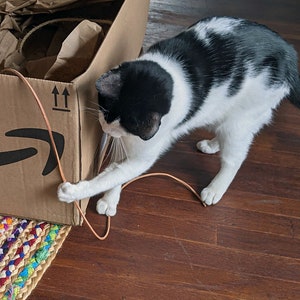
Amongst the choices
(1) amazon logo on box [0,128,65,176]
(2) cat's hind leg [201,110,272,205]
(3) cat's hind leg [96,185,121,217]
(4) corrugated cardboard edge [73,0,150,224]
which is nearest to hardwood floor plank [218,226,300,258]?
(2) cat's hind leg [201,110,272,205]

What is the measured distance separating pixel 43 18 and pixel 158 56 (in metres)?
0.65

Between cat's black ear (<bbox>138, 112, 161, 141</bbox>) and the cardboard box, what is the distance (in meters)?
0.16

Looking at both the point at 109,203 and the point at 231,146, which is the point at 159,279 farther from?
the point at 231,146

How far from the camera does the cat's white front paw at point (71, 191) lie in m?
1.19

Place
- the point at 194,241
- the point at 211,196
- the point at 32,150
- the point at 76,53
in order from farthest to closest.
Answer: the point at 211,196 → the point at 194,241 → the point at 76,53 → the point at 32,150

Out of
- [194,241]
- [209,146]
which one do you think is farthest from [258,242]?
[209,146]

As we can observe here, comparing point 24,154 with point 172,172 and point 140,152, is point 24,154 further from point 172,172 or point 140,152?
point 172,172

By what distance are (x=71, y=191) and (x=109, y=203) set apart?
24 centimetres

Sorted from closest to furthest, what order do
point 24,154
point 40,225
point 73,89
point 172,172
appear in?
1. point 73,89
2. point 24,154
3. point 40,225
4. point 172,172

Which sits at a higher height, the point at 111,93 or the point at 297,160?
the point at 111,93

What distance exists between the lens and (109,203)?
4.63ft

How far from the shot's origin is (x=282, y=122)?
185cm

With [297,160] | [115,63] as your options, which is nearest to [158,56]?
[115,63]

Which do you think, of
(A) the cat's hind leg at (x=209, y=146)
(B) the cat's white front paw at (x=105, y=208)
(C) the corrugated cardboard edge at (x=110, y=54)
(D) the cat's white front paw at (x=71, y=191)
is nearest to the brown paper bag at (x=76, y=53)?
(C) the corrugated cardboard edge at (x=110, y=54)
